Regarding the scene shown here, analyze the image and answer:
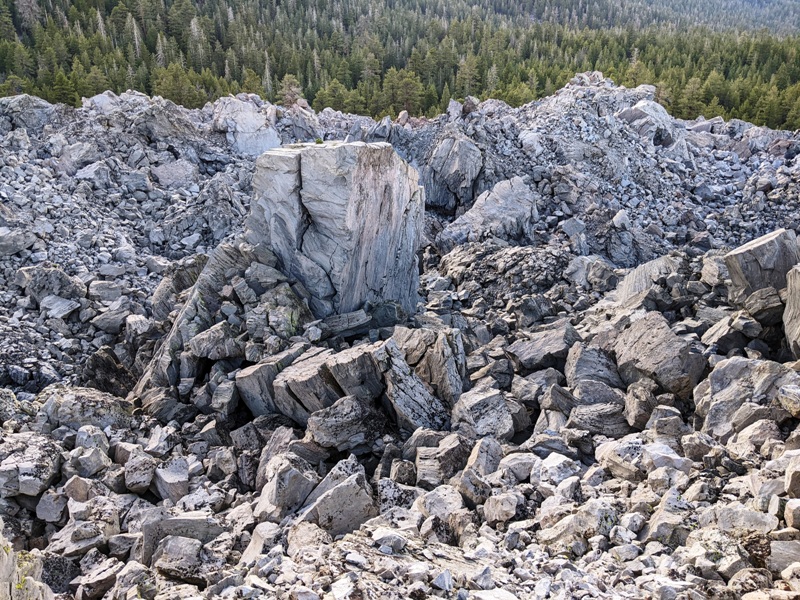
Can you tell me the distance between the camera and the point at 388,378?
17812 mm

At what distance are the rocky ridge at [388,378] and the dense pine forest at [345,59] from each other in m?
21.6

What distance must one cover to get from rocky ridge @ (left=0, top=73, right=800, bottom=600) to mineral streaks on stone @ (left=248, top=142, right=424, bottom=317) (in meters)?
0.10

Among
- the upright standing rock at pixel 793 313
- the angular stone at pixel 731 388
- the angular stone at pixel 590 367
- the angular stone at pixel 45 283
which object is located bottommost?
the angular stone at pixel 45 283

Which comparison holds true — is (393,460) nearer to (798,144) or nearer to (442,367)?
(442,367)

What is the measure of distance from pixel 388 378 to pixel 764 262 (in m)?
12.3

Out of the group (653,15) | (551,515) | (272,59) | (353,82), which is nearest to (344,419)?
(551,515)

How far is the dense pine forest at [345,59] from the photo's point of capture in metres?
56.4

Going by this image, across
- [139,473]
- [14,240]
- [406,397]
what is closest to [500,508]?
[406,397]

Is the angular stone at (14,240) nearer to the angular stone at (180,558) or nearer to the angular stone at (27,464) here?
the angular stone at (27,464)

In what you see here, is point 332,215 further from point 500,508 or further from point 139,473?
point 500,508

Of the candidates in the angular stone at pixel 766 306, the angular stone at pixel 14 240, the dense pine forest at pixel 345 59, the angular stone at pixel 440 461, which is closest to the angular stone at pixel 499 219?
the angular stone at pixel 766 306

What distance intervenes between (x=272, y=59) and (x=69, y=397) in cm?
6721

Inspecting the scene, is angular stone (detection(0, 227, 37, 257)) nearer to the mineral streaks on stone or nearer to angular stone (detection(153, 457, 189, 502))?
the mineral streaks on stone

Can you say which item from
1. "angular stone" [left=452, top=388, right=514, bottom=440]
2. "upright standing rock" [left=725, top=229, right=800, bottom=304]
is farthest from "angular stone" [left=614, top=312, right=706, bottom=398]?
"angular stone" [left=452, top=388, right=514, bottom=440]
